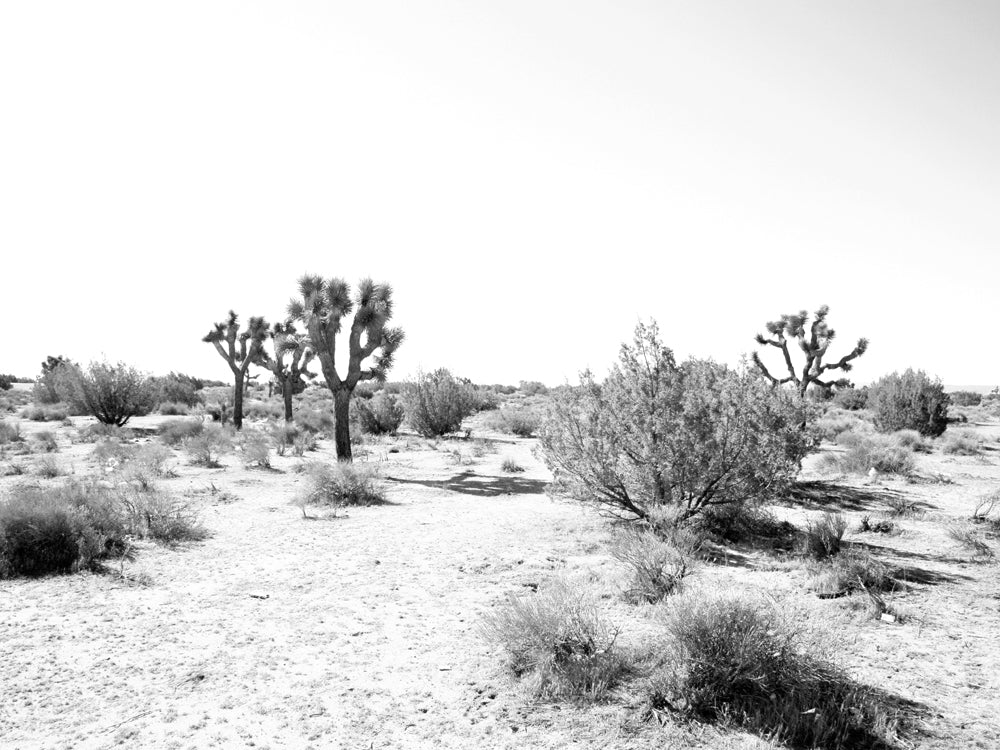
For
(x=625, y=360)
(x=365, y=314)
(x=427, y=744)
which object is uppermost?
(x=365, y=314)

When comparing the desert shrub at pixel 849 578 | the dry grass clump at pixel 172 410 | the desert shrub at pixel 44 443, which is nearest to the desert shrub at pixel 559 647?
the desert shrub at pixel 849 578

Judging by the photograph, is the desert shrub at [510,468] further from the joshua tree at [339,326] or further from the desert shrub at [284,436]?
the desert shrub at [284,436]

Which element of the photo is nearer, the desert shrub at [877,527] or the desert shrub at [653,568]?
the desert shrub at [653,568]

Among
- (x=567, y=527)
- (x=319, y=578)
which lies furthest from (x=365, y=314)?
(x=319, y=578)

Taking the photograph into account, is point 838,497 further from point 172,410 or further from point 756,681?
point 172,410

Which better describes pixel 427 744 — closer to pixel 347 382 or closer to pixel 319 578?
pixel 319 578

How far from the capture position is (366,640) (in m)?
6.12

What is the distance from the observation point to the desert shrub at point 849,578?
7.07m

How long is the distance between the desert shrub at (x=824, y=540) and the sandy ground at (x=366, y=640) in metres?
0.54

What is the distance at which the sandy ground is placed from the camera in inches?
177

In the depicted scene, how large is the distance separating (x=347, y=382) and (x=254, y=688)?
50.1 feet

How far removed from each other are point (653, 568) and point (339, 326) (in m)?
15.6

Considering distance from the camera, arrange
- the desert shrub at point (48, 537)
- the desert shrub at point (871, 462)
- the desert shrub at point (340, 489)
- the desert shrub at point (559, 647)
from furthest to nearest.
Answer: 1. the desert shrub at point (871, 462)
2. the desert shrub at point (340, 489)
3. the desert shrub at point (48, 537)
4. the desert shrub at point (559, 647)

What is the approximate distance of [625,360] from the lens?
9.56 meters
